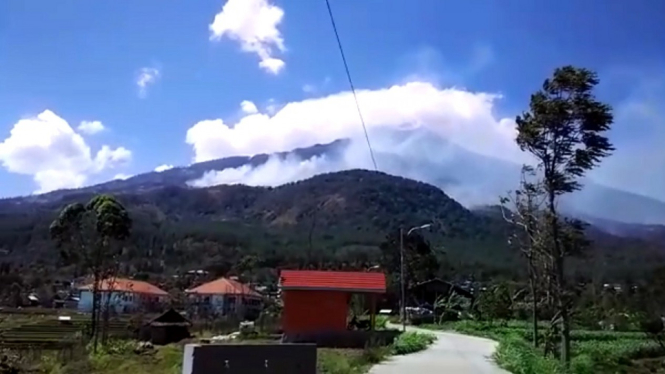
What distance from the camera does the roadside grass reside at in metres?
16.7

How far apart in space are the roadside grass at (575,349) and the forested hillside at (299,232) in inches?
402

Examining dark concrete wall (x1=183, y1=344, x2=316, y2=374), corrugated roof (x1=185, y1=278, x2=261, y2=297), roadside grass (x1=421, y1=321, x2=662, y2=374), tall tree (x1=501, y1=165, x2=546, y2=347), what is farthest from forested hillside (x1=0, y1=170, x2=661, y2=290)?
dark concrete wall (x1=183, y1=344, x2=316, y2=374)

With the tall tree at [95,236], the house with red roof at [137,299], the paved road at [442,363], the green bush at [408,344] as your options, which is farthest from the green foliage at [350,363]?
the house with red roof at [137,299]

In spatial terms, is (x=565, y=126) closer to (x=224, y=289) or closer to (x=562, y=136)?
(x=562, y=136)

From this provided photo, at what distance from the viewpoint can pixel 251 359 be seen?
8391mm

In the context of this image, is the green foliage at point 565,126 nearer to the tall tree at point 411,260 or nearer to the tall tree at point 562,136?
the tall tree at point 562,136

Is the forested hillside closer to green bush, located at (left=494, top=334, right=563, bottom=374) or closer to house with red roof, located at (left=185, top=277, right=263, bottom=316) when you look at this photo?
house with red roof, located at (left=185, top=277, right=263, bottom=316)

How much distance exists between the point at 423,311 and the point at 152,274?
112 ft

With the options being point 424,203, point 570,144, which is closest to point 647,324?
point 570,144

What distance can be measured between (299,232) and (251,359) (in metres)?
102

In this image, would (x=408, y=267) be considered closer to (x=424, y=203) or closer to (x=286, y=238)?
(x=286, y=238)

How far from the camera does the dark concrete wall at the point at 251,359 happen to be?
811cm

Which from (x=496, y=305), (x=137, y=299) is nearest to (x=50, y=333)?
(x=496, y=305)

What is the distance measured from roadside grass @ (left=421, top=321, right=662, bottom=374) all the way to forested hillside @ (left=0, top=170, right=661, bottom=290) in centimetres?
1022
